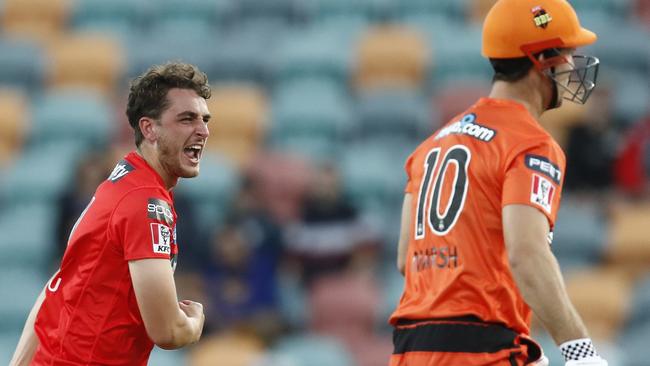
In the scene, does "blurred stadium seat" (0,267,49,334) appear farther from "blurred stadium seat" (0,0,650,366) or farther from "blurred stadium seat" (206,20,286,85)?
"blurred stadium seat" (206,20,286,85)

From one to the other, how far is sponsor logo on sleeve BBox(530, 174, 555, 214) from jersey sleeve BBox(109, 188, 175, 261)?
1.22 m

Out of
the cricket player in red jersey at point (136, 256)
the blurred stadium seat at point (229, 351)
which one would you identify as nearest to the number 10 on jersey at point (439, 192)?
the cricket player in red jersey at point (136, 256)

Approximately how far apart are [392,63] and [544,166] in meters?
7.09

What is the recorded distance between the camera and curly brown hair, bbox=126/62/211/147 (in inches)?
163

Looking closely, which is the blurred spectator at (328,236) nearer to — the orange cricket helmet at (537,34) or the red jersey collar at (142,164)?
the orange cricket helmet at (537,34)

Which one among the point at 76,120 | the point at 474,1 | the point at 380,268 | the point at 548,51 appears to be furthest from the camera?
the point at 474,1

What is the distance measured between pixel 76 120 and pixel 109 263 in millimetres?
7129

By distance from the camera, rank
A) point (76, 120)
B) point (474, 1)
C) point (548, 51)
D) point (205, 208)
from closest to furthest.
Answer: point (548, 51), point (205, 208), point (76, 120), point (474, 1)

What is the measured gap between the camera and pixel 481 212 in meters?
4.09

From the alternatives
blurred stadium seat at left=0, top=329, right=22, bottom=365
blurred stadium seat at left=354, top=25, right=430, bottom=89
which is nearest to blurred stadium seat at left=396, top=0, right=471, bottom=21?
blurred stadium seat at left=354, top=25, right=430, bottom=89

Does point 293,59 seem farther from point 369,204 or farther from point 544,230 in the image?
point 544,230

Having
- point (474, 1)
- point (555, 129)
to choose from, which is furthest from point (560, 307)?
point (474, 1)

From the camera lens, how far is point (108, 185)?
406cm

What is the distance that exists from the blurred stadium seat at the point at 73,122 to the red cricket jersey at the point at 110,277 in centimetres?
683
